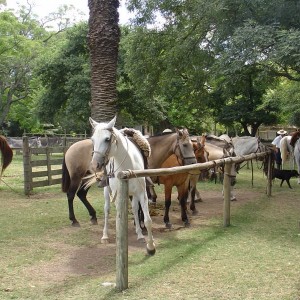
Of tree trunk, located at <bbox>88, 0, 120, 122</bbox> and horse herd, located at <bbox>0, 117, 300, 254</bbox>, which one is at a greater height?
tree trunk, located at <bbox>88, 0, 120, 122</bbox>

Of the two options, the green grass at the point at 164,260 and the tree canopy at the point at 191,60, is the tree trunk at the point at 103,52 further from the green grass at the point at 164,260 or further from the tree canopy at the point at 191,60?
the green grass at the point at 164,260

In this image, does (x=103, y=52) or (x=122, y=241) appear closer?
(x=122, y=241)

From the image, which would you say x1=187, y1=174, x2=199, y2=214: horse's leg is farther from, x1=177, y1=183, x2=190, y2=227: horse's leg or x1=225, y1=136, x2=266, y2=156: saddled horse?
x1=225, y1=136, x2=266, y2=156: saddled horse

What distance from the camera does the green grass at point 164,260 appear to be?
450 cm

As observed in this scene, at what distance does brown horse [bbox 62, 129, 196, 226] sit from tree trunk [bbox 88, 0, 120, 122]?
2518 millimetres

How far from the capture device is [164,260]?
564 centimetres

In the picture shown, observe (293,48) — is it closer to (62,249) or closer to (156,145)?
(156,145)

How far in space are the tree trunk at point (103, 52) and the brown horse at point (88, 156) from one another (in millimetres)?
2518

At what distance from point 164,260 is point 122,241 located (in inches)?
49.5

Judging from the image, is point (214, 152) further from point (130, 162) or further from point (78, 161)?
point (130, 162)

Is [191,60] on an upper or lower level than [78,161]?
upper

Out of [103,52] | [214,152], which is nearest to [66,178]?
[103,52]

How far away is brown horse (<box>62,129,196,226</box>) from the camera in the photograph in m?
7.41

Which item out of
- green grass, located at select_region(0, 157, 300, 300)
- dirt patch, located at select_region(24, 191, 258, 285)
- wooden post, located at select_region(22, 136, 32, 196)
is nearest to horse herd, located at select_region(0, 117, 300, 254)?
dirt patch, located at select_region(24, 191, 258, 285)
